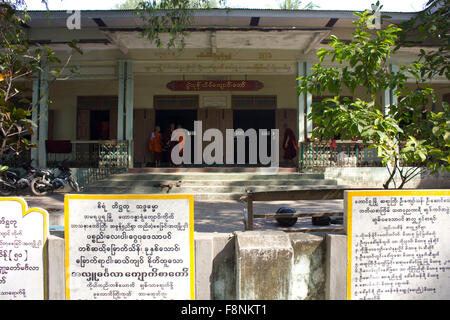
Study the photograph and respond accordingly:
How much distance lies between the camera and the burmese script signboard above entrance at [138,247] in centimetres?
241

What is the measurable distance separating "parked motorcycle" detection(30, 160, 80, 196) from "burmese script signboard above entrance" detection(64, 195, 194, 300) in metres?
7.68

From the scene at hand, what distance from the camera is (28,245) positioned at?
7.97 ft

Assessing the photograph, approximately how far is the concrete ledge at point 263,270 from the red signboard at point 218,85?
30.8 feet

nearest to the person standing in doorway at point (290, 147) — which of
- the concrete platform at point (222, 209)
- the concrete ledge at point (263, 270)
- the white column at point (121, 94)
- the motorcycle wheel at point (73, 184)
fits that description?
the concrete platform at point (222, 209)

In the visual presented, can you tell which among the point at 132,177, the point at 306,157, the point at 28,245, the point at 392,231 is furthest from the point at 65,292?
the point at 306,157

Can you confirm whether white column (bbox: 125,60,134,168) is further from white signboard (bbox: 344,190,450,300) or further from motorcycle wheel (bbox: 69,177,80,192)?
white signboard (bbox: 344,190,450,300)

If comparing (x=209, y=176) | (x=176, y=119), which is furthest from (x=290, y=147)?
(x=176, y=119)

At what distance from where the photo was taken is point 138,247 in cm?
241

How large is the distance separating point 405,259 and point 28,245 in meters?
2.69

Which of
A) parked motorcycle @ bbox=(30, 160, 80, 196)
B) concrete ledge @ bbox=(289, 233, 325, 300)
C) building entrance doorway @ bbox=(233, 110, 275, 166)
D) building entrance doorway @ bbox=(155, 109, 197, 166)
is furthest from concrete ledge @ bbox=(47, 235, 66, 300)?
building entrance doorway @ bbox=(233, 110, 275, 166)

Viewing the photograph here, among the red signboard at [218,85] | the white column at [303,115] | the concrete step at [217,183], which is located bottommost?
the concrete step at [217,183]

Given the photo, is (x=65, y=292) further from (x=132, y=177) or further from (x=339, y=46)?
(x=132, y=177)

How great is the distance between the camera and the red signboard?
1134cm

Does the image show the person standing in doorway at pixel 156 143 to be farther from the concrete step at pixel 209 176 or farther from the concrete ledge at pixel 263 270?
the concrete ledge at pixel 263 270
